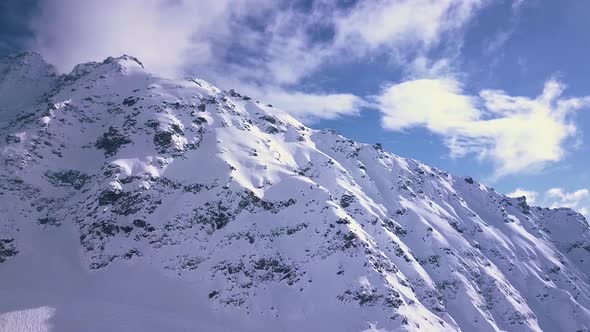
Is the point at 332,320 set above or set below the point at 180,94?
below

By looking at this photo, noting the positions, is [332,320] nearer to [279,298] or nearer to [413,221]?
[279,298]

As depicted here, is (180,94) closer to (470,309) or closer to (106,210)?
(106,210)

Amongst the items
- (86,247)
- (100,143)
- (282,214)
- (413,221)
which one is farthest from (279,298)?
(100,143)

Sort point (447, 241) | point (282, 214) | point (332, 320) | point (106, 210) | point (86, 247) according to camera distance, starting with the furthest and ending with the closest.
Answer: point (447, 241) → point (282, 214) → point (106, 210) → point (86, 247) → point (332, 320)

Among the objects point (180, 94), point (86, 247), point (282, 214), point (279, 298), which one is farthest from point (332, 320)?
point (180, 94)

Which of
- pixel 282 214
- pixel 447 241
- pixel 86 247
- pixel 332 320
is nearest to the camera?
pixel 332 320

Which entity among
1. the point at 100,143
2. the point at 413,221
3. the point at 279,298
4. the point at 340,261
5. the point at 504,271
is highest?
the point at 100,143

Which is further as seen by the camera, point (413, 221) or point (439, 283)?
point (413, 221)
